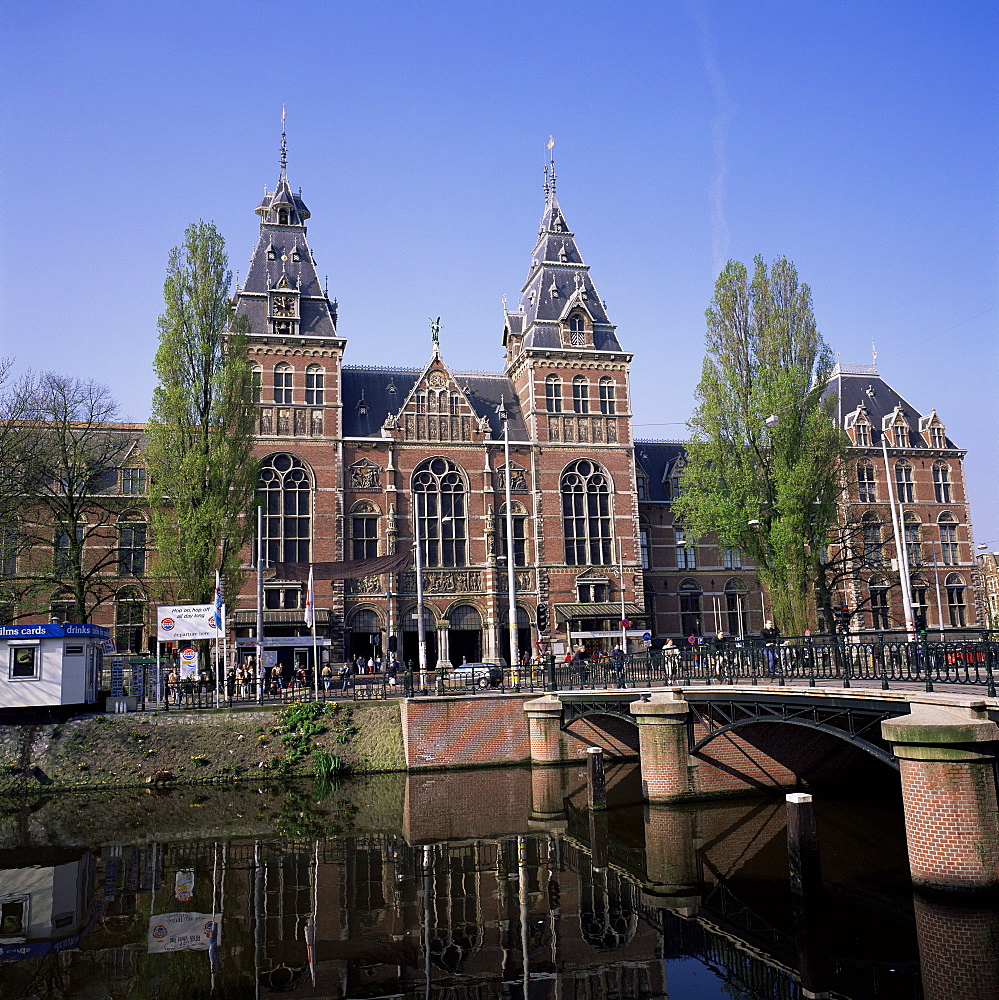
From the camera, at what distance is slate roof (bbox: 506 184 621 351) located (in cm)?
4700

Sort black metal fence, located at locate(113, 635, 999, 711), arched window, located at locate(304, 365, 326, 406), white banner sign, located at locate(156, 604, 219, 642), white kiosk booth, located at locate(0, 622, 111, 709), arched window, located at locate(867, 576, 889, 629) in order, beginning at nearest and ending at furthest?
black metal fence, located at locate(113, 635, 999, 711) → white kiosk booth, located at locate(0, 622, 111, 709) → white banner sign, located at locate(156, 604, 219, 642) → arched window, located at locate(304, 365, 326, 406) → arched window, located at locate(867, 576, 889, 629)

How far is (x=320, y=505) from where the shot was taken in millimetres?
41719

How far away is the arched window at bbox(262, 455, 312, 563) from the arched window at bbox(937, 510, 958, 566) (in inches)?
1539

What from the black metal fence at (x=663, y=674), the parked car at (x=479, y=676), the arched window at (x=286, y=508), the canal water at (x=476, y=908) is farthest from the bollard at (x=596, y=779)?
the arched window at (x=286, y=508)

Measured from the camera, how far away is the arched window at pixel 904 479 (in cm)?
5384

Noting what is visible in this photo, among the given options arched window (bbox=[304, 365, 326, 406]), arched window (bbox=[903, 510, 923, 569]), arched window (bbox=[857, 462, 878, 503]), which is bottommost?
arched window (bbox=[903, 510, 923, 569])

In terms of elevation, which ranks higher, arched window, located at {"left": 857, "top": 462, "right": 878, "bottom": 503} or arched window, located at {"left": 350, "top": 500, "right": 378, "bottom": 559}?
arched window, located at {"left": 857, "top": 462, "right": 878, "bottom": 503}

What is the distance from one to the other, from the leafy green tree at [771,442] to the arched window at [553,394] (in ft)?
Result: 45.3

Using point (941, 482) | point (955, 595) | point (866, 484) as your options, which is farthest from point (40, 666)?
point (941, 482)

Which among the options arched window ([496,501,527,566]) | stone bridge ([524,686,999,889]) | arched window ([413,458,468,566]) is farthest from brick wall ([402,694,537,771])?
arched window ([496,501,527,566])

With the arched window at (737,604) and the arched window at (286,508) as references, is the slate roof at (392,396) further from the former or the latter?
the arched window at (737,604)

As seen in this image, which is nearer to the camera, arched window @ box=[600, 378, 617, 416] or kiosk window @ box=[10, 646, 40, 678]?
kiosk window @ box=[10, 646, 40, 678]

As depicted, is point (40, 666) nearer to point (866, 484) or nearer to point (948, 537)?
point (866, 484)

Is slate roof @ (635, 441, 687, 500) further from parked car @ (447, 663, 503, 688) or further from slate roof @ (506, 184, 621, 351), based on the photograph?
parked car @ (447, 663, 503, 688)
